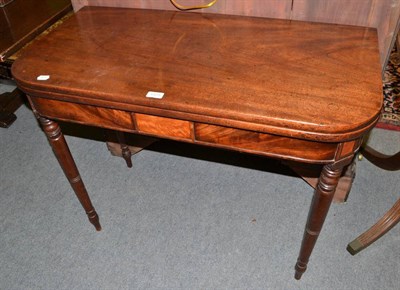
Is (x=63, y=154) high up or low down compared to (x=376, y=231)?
up

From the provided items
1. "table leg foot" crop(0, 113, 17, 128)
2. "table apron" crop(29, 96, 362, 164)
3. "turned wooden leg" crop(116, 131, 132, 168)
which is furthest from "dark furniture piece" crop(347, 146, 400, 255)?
"table leg foot" crop(0, 113, 17, 128)

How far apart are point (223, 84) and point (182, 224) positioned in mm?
870

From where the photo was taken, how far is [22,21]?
1.87 meters

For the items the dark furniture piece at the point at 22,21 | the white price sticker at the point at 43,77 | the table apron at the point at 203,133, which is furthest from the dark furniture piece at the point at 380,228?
the dark furniture piece at the point at 22,21

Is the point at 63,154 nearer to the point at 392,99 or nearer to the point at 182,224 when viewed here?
the point at 182,224

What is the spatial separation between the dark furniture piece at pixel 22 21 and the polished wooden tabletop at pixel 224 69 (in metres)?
0.41

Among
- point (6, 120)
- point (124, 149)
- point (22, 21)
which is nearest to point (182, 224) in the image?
point (124, 149)

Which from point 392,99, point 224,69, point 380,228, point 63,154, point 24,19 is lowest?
point 392,99

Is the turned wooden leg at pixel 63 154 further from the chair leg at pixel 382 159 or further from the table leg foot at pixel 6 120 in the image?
the chair leg at pixel 382 159

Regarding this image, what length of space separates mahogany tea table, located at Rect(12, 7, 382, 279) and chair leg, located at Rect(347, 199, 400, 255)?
33 cm

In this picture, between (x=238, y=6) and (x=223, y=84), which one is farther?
(x=238, y=6)

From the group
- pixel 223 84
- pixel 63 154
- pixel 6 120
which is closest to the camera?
pixel 223 84

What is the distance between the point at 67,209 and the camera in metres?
1.82

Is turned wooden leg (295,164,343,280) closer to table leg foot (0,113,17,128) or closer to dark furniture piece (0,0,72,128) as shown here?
dark furniture piece (0,0,72,128)
